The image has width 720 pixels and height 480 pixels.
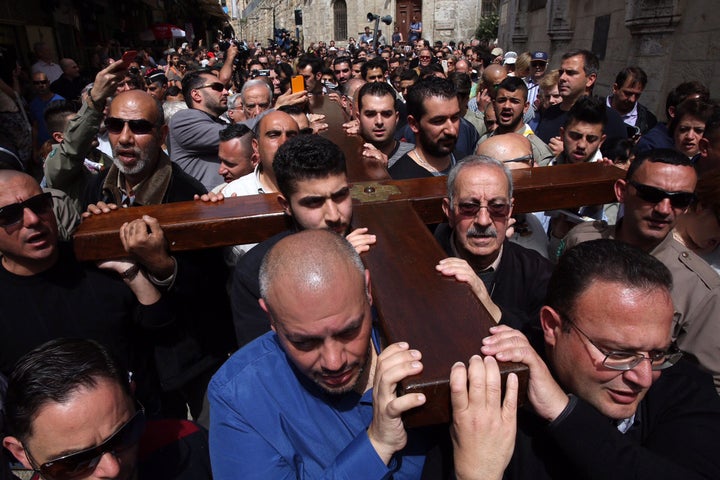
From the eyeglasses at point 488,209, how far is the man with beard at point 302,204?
48 centimetres

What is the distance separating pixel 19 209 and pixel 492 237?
177cm

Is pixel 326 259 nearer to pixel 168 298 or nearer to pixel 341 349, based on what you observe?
pixel 341 349

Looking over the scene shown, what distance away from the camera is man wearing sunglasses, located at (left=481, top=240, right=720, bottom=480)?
110cm

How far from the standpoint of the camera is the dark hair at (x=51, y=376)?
4.56 ft

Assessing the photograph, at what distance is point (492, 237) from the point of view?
1.99m

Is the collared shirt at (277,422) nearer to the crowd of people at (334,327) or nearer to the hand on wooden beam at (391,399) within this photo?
the crowd of people at (334,327)

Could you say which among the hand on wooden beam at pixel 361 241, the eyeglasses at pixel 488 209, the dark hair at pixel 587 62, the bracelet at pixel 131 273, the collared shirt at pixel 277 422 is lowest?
the collared shirt at pixel 277 422

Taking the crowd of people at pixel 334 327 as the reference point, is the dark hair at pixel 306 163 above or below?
above

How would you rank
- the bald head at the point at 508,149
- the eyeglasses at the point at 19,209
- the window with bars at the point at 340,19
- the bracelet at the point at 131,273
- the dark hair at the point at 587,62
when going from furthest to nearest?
the window with bars at the point at 340,19 < the dark hair at the point at 587,62 < the bald head at the point at 508,149 < the bracelet at the point at 131,273 < the eyeglasses at the point at 19,209

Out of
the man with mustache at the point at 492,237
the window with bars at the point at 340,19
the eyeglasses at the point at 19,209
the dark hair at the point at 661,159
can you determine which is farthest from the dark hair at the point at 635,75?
the window with bars at the point at 340,19

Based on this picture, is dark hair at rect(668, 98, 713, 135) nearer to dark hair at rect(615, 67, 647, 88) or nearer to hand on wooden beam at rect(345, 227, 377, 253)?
dark hair at rect(615, 67, 647, 88)

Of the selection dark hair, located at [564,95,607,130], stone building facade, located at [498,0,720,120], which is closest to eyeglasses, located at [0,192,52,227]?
dark hair, located at [564,95,607,130]

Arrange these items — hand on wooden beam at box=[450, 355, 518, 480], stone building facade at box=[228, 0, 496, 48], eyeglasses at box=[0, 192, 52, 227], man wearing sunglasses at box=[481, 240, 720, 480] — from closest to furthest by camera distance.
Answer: hand on wooden beam at box=[450, 355, 518, 480] → man wearing sunglasses at box=[481, 240, 720, 480] → eyeglasses at box=[0, 192, 52, 227] → stone building facade at box=[228, 0, 496, 48]

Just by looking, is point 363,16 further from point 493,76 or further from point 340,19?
point 493,76
